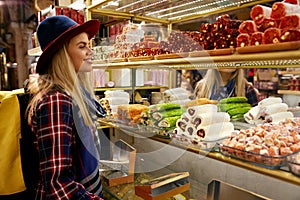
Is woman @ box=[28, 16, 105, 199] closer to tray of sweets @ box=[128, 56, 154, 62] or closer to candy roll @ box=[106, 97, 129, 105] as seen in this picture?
tray of sweets @ box=[128, 56, 154, 62]

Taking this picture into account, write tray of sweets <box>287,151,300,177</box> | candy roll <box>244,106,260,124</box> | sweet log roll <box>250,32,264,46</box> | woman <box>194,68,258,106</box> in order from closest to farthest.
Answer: tray of sweets <box>287,151,300,177</box>, sweet log roll <box>250,32,264,46</box>, candy roll <box>244,106,260,124</box>, woman <box>194,68,258,106</box>

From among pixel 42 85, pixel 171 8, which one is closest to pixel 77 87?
pixel 42 85

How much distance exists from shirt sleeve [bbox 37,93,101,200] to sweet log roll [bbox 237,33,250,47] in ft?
2.55

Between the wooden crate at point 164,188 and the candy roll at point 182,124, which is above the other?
the candy roll at point 182,124

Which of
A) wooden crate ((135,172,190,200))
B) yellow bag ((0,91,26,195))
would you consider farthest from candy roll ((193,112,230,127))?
yellow bag ((0,91,26,195))

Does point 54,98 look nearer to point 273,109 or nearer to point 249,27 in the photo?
point 249,27

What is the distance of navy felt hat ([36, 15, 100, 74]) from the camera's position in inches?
52.2

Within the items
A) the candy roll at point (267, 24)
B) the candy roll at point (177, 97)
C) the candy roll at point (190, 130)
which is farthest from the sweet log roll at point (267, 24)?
the candy roll at point (177, 97)

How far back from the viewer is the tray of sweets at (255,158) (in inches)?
37.4

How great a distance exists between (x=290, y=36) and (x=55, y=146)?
39.5 inches

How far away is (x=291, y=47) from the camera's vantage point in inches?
36.0

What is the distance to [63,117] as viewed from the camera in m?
1.21

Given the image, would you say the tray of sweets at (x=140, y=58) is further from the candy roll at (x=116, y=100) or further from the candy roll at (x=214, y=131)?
the candy roll at (x=214, y=131)

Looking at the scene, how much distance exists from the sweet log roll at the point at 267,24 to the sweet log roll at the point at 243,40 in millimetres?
52
